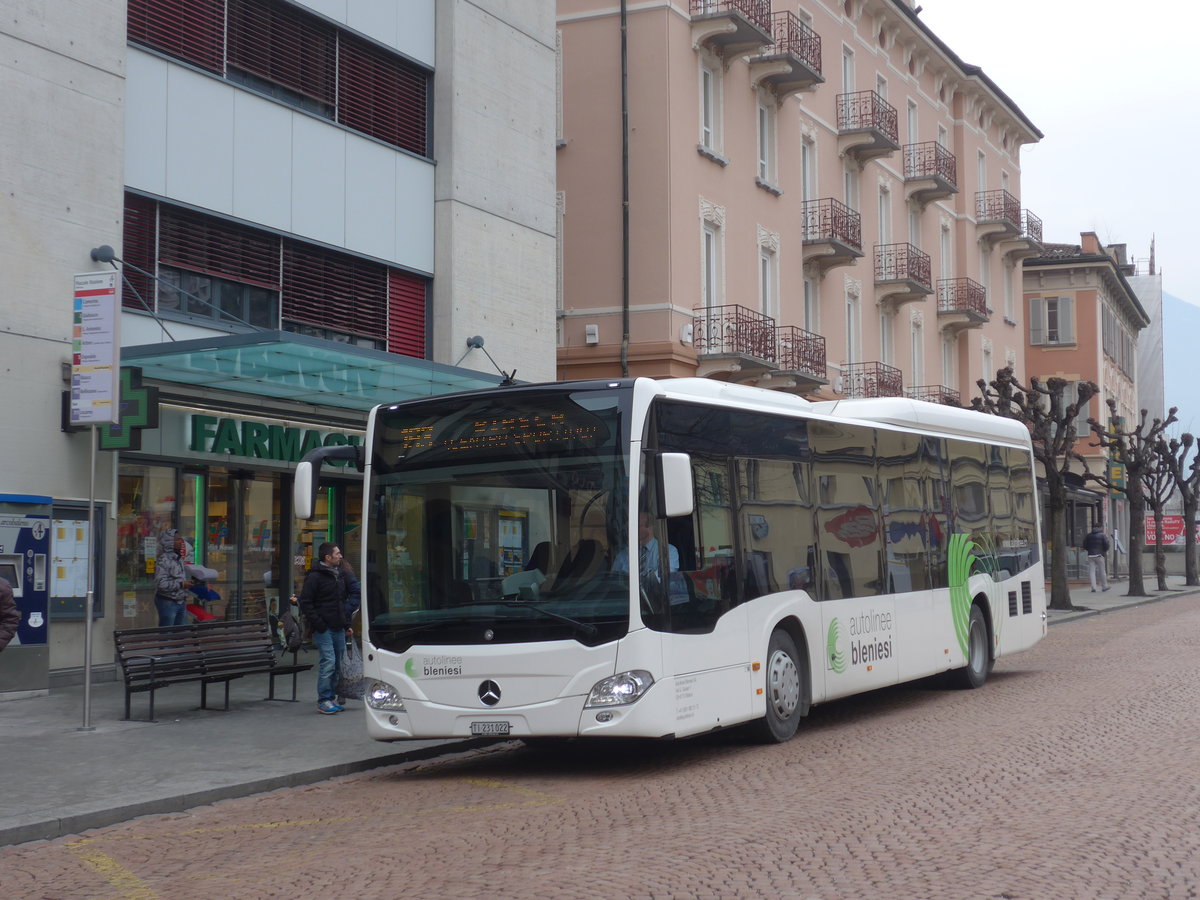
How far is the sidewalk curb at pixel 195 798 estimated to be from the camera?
8.79 m

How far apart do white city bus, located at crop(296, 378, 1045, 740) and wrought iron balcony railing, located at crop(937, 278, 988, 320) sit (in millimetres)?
32903

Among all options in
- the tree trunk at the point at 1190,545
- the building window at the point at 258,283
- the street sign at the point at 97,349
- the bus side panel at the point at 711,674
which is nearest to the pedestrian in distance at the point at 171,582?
the building window at the point at 258,283

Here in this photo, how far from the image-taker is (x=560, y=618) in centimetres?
1038

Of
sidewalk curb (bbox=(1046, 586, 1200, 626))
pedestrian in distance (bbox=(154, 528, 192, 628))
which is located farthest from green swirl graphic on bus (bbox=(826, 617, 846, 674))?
sidewalk curb (bbox=(1046, 586, 1200, 626))

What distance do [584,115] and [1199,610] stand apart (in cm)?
1729

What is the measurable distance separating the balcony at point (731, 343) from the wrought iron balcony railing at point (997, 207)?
69.7ft

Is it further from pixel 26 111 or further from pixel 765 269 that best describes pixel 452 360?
pixel 765 269

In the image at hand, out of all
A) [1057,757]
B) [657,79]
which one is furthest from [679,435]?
[657,79]

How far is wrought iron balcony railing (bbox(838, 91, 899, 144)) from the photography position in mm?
37062

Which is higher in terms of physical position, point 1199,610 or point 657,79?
point 657,79

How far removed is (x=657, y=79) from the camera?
93.5ft

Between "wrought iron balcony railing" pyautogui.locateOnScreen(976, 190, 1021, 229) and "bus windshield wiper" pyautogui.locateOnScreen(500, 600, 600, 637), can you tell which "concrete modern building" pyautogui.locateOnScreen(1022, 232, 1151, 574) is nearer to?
"wrought iron balcony railing" pyautogui.locateOnScreen(976, 190, 1021, 229)

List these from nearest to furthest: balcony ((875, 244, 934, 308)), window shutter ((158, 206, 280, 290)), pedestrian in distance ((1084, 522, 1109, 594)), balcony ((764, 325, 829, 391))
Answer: window shutter ((158, 206, 280, 290))
balcony ((764, 325, 829, 391))
balcony ((875, 244, 934, 308))
pedestrian in distance ((1084, 522, 1109, 594))

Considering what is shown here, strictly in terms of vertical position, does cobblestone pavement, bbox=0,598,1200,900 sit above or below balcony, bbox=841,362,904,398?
below
